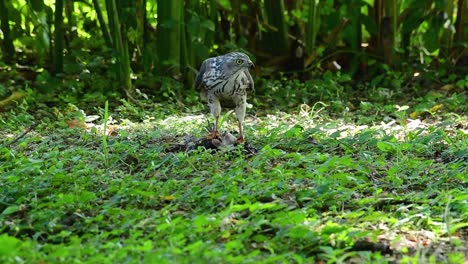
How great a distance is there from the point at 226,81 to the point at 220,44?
4.44 m

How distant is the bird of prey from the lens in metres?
6.52

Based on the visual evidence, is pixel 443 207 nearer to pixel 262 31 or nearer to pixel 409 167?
pixel 409 167

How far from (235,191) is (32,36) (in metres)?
6.17

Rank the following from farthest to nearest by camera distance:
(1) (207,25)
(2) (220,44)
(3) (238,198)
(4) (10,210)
→ (2) (220,44), (1) (207,25), (3) (238,198), (4) (10,210)

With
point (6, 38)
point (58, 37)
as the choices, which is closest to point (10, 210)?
point (58, 37)

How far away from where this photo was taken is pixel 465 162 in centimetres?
577

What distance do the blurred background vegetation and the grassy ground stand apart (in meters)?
2.38

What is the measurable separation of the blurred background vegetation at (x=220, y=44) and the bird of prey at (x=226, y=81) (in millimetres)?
2349

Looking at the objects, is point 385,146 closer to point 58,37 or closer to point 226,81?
point 226,81

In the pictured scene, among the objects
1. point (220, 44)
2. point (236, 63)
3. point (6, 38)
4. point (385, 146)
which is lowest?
point (385, 146)

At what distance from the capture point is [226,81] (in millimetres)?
6574

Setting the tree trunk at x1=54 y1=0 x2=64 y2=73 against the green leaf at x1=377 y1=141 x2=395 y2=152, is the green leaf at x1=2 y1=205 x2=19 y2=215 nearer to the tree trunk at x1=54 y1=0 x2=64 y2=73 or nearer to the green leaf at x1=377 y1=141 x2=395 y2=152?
the green leaf at x1=377 y1=141 x2=395 y2=152

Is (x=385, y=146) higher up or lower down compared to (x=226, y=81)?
lower down

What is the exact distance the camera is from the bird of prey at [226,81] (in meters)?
6.52
